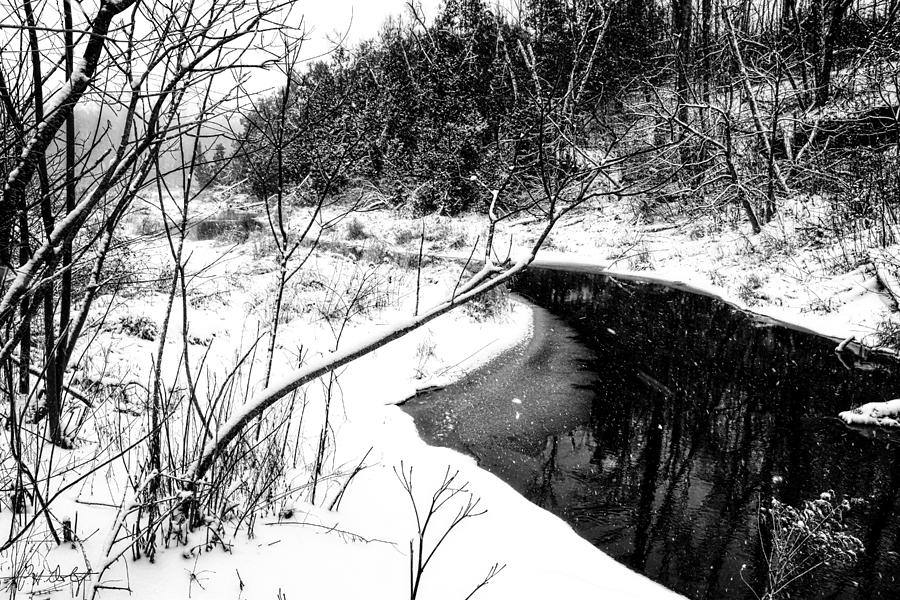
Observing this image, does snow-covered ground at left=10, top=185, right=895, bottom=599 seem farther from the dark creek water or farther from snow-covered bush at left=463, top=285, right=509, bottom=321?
the dark creek water

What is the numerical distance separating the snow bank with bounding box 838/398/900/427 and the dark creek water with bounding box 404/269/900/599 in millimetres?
162

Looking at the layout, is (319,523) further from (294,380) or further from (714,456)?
(714,456)

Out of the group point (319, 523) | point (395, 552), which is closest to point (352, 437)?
point (319, 523)

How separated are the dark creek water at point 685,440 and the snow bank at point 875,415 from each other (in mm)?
162

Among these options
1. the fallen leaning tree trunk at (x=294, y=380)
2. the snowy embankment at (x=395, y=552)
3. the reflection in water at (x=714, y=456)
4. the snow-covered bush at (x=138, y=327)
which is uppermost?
the fallen leaning tree trunk at (x=294, y=380)

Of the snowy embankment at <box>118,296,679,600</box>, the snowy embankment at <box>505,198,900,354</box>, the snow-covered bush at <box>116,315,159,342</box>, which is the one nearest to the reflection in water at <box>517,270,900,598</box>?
the snowy embankment at <box>118,296,679,600</box>

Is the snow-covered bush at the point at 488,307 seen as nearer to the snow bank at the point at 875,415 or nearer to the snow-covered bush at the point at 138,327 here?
the snow-covered bush at the point at 138,327

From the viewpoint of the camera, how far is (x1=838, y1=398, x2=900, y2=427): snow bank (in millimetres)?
4922

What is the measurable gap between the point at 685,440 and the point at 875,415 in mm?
2022

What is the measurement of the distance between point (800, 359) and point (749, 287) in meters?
3.44

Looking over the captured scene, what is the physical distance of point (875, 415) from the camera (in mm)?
4961

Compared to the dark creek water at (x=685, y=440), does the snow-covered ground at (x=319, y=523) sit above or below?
above

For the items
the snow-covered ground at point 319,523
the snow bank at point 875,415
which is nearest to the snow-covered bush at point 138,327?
the snow-covered ground at point 319,523

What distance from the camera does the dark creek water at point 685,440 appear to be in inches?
127
